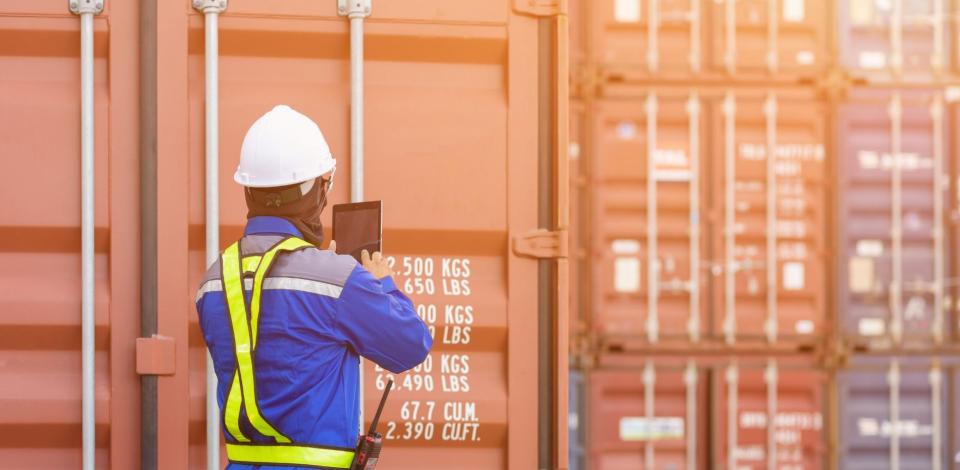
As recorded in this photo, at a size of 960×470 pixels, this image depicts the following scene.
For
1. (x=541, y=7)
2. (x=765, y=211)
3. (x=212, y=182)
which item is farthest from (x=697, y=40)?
(x=212, y=182)

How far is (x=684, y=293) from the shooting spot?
7.41 metres

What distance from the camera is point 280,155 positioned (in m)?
3.17

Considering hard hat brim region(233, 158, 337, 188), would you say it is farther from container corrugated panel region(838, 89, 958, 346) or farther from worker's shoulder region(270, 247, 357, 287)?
container corrugated panel region(838, 89, 958, 346)

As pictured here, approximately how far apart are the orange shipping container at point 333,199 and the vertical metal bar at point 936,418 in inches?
180

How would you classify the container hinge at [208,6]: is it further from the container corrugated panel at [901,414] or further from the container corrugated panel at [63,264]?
the container corrugated panel at [901,414]

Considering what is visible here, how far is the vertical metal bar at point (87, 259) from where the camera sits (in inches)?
148

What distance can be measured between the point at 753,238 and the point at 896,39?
1.70 meters

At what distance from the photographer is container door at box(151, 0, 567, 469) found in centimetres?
390

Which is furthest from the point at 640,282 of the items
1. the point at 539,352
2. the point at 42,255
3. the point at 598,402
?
the point at 42,255

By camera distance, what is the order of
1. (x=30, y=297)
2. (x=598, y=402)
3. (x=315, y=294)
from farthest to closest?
(x=598, y=402) < (x=30, y=297) < (x=315, y=294)

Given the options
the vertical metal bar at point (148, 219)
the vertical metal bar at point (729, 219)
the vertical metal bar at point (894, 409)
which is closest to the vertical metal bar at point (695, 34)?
the vertical metal bar at point (729, 219)

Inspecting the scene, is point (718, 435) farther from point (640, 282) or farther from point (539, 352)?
point (539, 352)

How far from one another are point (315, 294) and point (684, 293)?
4692mm

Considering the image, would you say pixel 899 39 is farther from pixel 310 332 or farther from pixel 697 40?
pixel 310 332
